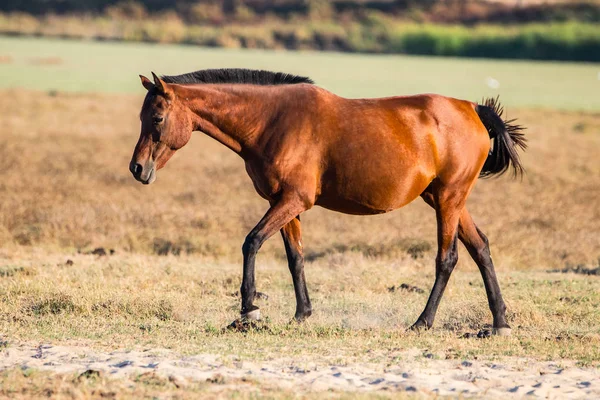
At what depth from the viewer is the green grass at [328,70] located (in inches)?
1441

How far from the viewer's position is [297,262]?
8.52 meters

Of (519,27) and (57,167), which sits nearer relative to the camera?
(57,167)

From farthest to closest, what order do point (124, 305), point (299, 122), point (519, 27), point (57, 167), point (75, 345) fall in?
1. point (519, 27)
2. point (57, 167)
3. point (124, 305)
4. point (299, 122)
5. point (75, 345)

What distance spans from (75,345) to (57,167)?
1223cm

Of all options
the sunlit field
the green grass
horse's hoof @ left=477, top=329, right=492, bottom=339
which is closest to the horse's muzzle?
the sunlit field

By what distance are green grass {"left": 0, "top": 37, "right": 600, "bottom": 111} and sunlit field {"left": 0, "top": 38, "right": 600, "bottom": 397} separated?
29.8 feet

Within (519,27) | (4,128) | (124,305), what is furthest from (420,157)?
(519,27)

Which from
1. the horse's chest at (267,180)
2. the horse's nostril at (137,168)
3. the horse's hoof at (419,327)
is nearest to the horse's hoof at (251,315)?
the horse's chest at (267,180)

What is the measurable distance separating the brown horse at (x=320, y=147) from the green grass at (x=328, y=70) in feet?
85.7

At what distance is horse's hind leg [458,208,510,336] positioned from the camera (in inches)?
333

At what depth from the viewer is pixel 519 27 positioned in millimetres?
61438

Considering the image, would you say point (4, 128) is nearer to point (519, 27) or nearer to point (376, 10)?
point (519, 27)

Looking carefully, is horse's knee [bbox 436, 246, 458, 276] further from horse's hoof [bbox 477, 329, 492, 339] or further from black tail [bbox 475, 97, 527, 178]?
black tail [bbox 475, 97, 527, 178]

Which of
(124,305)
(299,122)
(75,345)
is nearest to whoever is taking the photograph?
(75,345)
